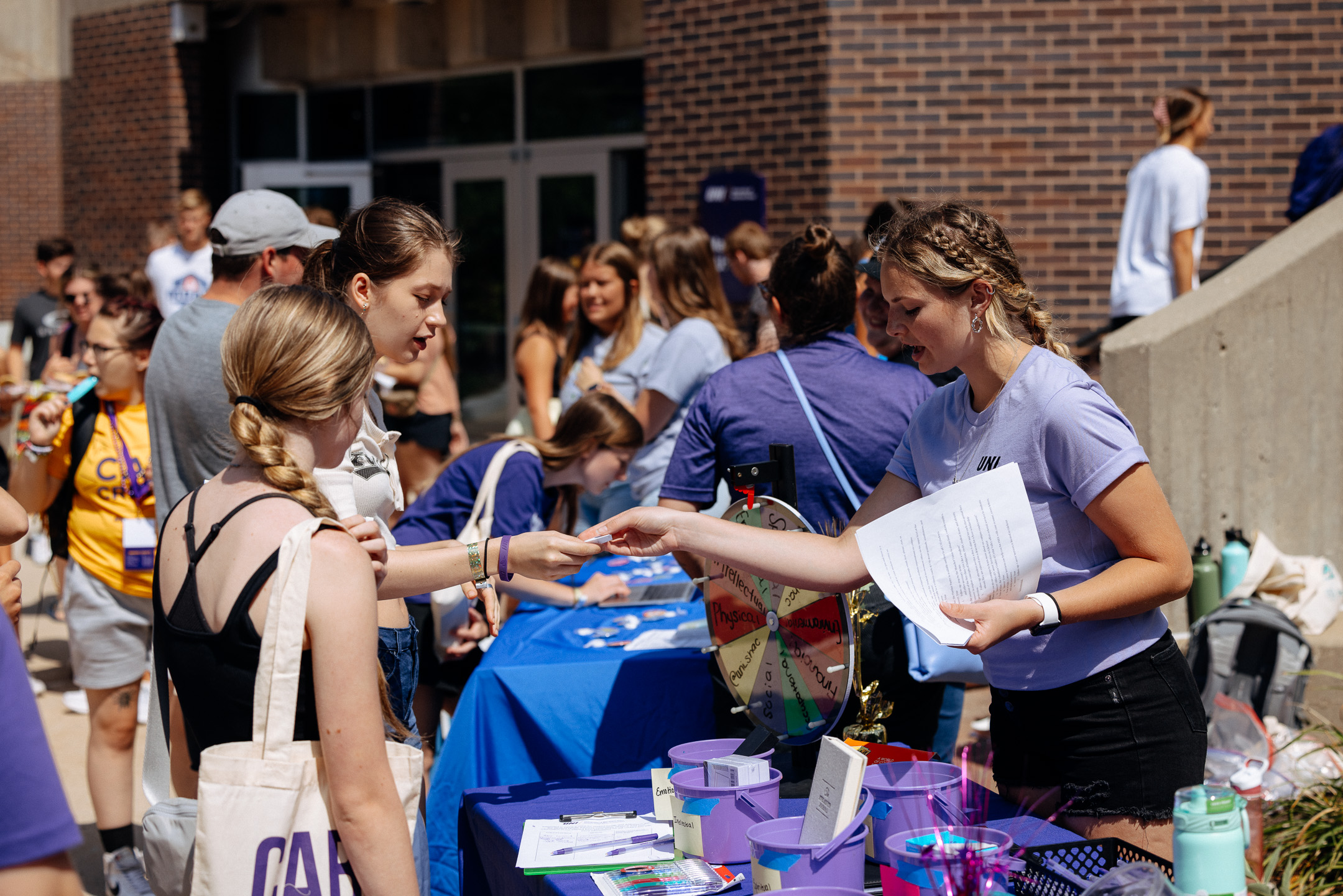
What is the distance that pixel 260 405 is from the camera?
1965 millimetres

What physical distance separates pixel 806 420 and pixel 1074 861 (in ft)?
5.10

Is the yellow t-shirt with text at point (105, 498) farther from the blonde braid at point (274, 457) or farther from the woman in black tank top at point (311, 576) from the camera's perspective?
the blonde braid at point (274, 457)

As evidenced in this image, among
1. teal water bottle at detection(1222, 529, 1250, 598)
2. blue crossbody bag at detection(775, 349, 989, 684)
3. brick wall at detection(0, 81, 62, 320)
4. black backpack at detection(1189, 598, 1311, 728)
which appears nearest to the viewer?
blue crossbody bag at detection(775, 349, 989, 684)

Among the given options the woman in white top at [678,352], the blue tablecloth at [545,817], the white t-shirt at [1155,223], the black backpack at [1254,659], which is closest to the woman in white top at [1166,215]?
the white t-shirt at [1155,223]

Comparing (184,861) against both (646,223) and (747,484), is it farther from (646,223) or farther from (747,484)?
(646,223)

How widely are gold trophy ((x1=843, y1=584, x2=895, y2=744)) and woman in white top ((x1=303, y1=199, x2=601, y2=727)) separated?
628mm

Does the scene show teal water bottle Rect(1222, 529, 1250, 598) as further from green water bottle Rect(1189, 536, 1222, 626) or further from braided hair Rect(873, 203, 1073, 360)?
braided hair Rect(873, 203, 1073, 360)

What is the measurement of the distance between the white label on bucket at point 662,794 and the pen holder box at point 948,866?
0.52 metres

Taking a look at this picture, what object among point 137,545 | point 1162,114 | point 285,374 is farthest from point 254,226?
point 1162,114

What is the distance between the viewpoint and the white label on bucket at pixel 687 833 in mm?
2166

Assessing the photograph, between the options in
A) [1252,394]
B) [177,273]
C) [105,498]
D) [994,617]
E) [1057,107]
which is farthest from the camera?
[177,273]

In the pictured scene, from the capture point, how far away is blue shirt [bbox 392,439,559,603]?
3908 millimetres

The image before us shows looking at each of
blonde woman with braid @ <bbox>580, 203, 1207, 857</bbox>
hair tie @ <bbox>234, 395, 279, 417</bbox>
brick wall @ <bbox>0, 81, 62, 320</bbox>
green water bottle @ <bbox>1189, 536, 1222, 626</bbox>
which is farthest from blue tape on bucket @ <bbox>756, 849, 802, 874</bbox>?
brick wall @ <bbox>0, 81, 62, 320</bbox>

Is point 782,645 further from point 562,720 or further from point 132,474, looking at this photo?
point 132,474
